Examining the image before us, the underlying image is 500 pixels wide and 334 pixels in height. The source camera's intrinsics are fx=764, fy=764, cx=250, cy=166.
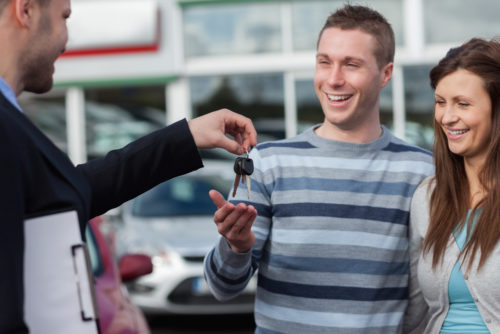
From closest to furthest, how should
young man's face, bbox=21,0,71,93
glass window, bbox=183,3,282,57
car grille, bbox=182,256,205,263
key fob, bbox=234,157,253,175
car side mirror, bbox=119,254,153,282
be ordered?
young man's face, bbox=21,0,71,93 < key fob, bbox=234,157,253,175 < car side mirror, bbox=119,254,153,282 < car grille, bbox=182,256,205,263 < glass window, bbox=183,3,282,57

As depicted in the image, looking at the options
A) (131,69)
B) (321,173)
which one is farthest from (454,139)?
(131,69)

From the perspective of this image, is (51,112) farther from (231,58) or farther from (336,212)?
(336,212)

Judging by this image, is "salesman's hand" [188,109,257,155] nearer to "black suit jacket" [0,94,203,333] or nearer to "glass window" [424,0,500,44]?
"black suit jacket" [0,94,203,333]

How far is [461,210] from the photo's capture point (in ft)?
9.16

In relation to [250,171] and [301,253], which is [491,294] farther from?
[250,171]

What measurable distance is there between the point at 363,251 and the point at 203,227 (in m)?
4.92

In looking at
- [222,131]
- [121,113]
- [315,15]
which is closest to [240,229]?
[222,131]

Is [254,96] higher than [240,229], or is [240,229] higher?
[240,229]

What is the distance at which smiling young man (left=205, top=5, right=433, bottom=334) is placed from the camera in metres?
2.69

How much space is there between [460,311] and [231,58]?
10908mm

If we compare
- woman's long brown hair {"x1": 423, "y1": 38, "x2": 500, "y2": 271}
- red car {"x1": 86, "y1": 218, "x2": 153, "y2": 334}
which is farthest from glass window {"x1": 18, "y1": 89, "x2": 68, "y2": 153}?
woman's long brown hair {"x1": 423, "y1": 38, "x2": 500, "y2": 271}

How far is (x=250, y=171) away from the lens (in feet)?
8.09

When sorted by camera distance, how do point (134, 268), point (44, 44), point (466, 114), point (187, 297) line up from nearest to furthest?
point (44, 44) < point (466, 114) < point (134, 268) < point (187, 297)

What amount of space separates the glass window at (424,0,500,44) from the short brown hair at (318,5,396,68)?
33.9ft
